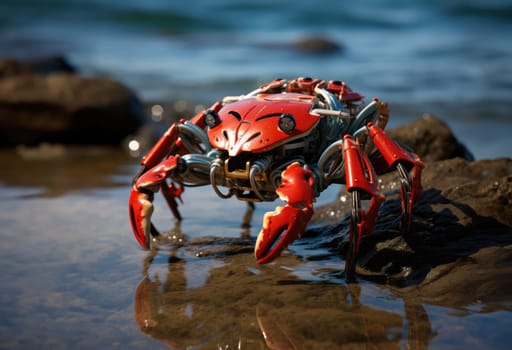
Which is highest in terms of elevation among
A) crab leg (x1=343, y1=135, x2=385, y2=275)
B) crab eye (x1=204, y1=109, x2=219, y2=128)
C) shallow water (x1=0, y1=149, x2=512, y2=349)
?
crab eye (x1=204, y1=109, x2=219, y2=128)

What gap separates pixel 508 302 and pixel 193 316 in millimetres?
1775

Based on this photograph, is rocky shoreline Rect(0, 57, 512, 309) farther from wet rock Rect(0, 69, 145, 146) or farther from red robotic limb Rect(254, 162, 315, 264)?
wet rock Rect(0, 69, 145, 146)

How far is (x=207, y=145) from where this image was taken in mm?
4949

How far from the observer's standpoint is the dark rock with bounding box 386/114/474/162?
22.3 ft

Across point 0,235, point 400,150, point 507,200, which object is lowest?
point 0,235

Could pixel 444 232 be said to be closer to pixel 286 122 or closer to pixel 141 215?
pixel 286 122

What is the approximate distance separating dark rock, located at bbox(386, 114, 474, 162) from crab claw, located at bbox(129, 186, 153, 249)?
2874 millimetres

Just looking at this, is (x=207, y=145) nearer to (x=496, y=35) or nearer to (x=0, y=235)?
(x=0, y=235)

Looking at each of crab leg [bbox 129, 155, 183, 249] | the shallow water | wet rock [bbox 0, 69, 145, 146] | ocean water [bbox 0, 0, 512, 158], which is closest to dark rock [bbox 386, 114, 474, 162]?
the shallow water

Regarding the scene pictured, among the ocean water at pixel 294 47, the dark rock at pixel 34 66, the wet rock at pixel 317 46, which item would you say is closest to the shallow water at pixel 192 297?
the dark rock at pixel 34 66

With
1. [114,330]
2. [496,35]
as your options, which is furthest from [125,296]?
[496,35]

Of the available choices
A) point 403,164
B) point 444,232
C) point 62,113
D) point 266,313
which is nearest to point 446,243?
point 444,232

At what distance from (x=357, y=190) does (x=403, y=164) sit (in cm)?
53

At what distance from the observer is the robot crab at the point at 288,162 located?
4227 mm
